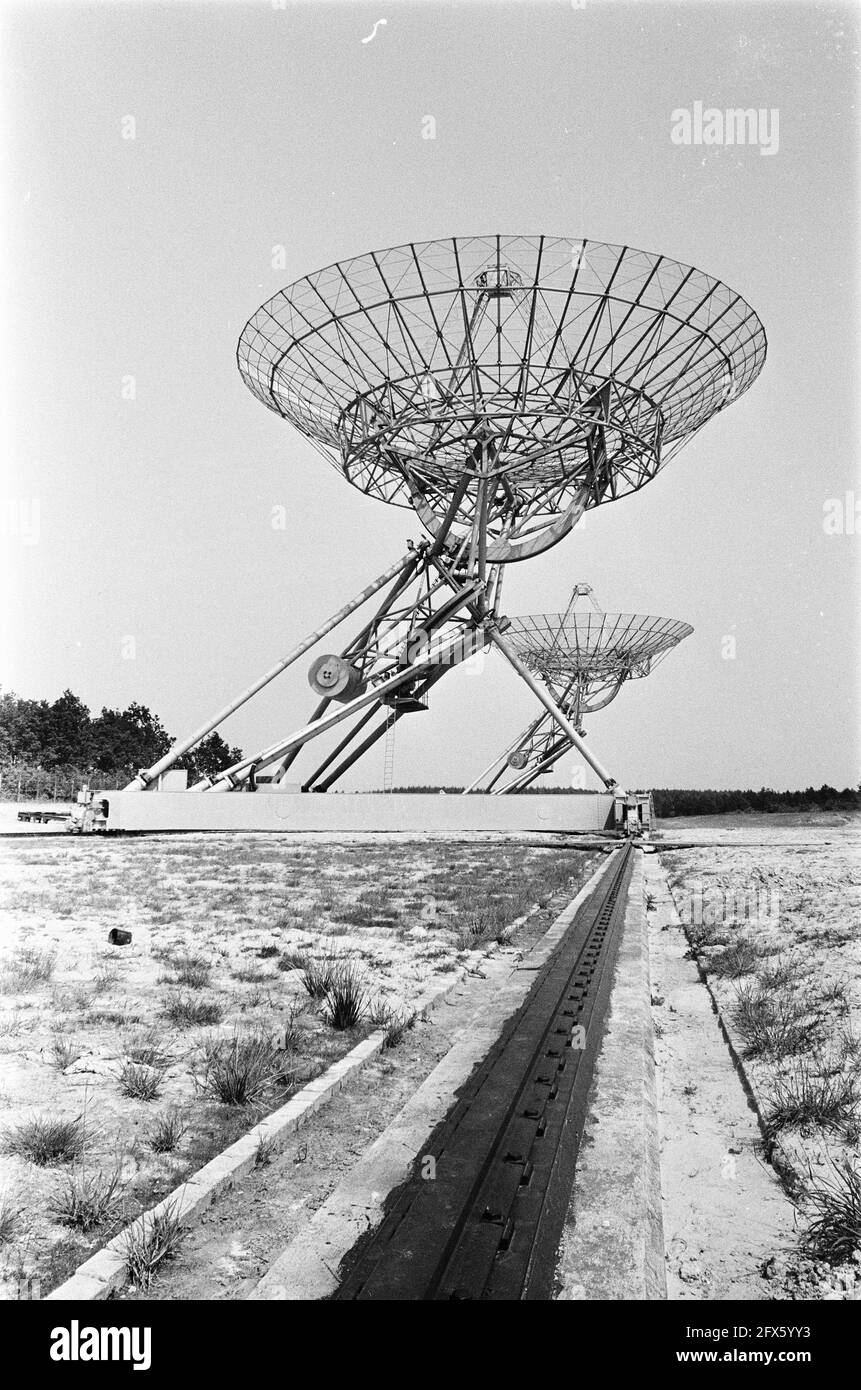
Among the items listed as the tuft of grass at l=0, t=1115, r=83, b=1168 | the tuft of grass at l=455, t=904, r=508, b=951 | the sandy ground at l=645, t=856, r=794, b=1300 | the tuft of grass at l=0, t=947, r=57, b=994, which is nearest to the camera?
the sandy ground at l=645, t=856, r=794, b=1300

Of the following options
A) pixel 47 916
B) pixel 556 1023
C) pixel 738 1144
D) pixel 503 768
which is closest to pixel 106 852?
pixel 47 916

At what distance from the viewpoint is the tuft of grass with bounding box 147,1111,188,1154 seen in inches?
193

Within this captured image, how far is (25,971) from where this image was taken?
29.7ft

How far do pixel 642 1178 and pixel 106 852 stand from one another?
22.8m

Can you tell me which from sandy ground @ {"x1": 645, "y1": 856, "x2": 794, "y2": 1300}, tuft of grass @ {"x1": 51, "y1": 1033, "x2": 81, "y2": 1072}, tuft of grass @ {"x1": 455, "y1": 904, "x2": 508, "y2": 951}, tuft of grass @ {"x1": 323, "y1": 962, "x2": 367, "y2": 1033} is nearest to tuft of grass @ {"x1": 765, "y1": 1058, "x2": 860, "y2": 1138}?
sandy ground @ {"x1": 645, "y1": 856, "x2": 794, "y2": 1300}

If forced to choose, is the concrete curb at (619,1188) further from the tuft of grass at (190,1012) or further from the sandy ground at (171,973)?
the tuft of grass at (190,1012)

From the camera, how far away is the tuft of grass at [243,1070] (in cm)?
566

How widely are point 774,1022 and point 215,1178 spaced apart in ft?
16.0

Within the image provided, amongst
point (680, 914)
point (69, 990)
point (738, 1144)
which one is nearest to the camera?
point (738, 1144)

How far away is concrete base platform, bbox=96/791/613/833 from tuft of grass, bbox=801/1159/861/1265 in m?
33.1

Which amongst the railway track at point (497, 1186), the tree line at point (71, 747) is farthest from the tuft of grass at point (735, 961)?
the tree line at point (71, 747)

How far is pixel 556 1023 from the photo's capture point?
7.55 meters

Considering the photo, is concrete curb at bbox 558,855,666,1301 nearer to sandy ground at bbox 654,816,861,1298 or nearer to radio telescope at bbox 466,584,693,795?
sandy ground at bbox 654,816,861,1298

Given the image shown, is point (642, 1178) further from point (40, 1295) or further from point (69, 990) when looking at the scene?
point (69, 990)
